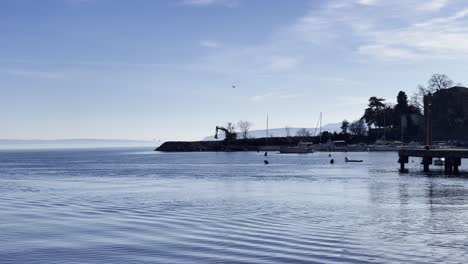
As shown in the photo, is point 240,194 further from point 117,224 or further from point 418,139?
point 418,139

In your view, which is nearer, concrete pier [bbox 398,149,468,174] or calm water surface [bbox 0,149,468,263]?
calm water surface [bbox 0,149,468,263]

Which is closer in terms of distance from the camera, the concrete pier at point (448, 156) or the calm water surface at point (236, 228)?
the calm water surface at point (236, 228)

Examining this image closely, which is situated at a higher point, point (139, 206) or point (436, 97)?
point (436, 97)

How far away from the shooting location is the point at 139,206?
36.5m

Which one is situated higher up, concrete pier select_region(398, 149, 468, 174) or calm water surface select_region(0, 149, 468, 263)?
concrete pier select_region(398, 149, 468, 174)

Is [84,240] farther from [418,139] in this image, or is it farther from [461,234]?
[418,139]

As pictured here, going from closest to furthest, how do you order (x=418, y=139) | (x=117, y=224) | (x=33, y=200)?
(x=117, y=224) → (x=33, y=200) → (x=418, y=139)

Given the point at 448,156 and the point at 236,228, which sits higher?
the point at 448,156

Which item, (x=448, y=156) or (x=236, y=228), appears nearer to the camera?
(x=236, y=228)

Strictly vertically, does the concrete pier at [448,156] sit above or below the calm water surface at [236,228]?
above

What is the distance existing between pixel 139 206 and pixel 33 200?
9.78m

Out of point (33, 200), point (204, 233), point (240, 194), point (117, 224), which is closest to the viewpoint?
point (204, 233)

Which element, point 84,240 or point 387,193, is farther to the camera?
point 387,193

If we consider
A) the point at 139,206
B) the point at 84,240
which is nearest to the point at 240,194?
the point at 139,206
